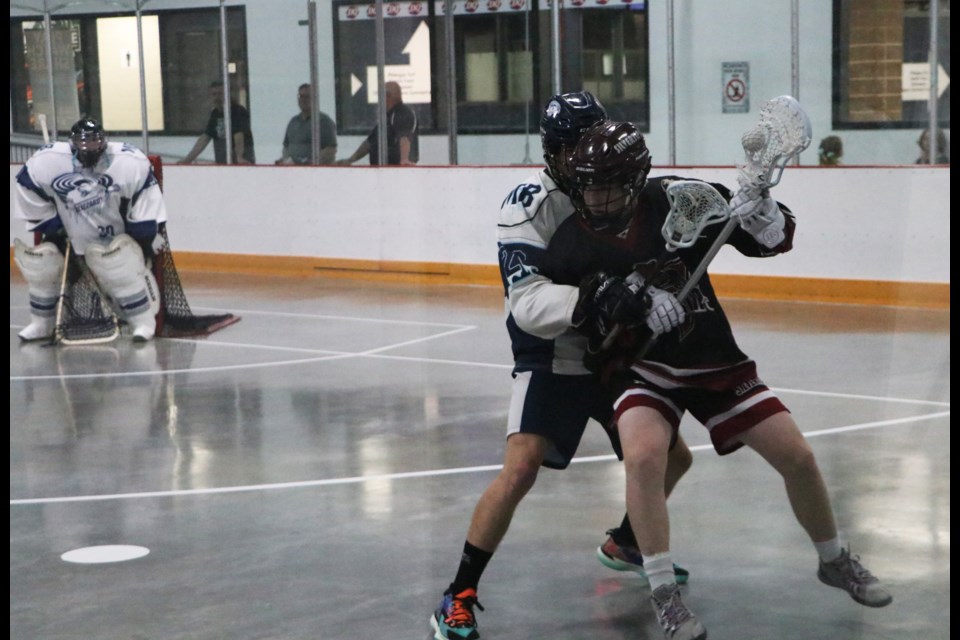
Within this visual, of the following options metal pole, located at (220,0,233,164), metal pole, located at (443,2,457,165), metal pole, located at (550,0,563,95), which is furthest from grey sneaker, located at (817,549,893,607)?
metal pole, located at (220,0,233,164)

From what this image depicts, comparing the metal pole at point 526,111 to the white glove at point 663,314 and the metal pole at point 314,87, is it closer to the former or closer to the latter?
the metal pole at point 314,87

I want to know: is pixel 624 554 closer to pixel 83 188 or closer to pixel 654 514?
pixel 654 514

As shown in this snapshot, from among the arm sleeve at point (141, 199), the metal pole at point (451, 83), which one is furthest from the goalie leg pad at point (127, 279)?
the metal pole at point (451, 83)

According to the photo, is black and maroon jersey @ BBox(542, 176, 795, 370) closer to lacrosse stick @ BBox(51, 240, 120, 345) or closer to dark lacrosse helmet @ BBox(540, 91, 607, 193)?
dark lacrosse helmet @ BBox(540, 91, 607, 193)

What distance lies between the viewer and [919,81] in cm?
1059

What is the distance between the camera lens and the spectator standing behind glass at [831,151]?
10.9m

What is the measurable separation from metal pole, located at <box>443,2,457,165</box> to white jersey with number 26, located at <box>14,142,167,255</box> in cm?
378

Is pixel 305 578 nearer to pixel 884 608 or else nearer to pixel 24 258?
pixel 884 608

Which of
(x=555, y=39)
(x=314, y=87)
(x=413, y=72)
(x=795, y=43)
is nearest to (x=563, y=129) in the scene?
(x=795, y=43)

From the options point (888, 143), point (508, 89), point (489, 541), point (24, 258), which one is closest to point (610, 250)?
point (489, 541)

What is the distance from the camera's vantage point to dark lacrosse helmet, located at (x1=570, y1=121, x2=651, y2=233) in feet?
11.4

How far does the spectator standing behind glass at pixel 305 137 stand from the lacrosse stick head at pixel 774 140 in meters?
10.5

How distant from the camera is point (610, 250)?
12.0ft

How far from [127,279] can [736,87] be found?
15.9 ft
